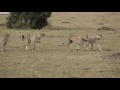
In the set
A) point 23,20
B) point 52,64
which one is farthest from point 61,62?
point 23,20

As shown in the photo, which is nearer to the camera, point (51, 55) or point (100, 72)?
point (100, 72)

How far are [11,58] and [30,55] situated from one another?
137 centimetres

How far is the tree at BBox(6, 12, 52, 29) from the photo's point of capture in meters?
40.9

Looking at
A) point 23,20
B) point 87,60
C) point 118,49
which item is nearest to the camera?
point 87,60

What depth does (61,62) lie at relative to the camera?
15367 mm

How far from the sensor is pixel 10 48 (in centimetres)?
2056

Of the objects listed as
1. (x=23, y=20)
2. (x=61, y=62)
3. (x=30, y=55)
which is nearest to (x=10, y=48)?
(x=30, y=55)

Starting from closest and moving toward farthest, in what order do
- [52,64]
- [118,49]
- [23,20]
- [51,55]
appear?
[52,64]
[51,55]
[118,49]
[23,20]

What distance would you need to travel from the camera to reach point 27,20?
41.9 m

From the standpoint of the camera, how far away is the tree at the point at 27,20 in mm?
40906
